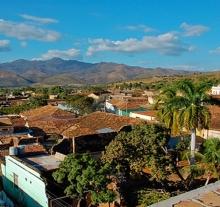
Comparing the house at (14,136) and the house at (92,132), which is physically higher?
the house at (92,132)

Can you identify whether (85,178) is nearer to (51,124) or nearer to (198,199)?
(198,199)

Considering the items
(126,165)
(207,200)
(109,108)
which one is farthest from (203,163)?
(109,108)

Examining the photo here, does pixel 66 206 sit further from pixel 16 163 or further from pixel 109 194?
pixel 16 163

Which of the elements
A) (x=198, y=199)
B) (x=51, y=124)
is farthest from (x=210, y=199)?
(x=51, y=124)

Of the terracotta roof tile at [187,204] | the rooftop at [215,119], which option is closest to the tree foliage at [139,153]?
the terracotta roof tile at [187,204]

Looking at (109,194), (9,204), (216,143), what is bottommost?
(9,204)

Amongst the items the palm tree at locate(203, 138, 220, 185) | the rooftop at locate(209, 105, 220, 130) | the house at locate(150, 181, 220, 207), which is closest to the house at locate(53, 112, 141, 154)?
the rooftop at locate(209, 105, 220, 130)

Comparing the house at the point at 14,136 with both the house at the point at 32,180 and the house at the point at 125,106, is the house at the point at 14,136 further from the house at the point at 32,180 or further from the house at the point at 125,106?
the house at the point at 125,106
